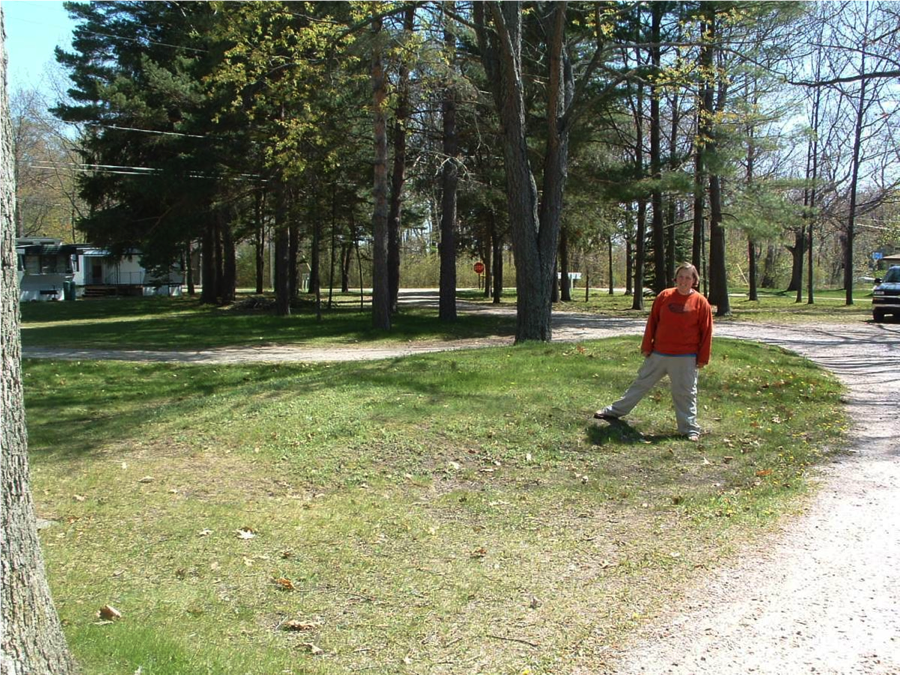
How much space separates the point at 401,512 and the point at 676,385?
3553mm

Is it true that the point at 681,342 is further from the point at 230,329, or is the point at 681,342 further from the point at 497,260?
the point at 497,260

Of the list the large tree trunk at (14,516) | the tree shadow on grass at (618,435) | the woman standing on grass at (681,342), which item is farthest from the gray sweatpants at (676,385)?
the large tree trunk at (14,516)

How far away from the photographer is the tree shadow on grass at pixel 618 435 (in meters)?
8.05

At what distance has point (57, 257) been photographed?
4391 cm

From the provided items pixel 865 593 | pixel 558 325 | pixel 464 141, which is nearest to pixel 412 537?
pixel 865 593

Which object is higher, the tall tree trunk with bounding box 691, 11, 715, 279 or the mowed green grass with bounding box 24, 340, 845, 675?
the tall tree trunk with bounding box 691, 11, 715, 279

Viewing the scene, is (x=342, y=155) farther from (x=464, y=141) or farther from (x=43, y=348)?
(x=43, y=348)

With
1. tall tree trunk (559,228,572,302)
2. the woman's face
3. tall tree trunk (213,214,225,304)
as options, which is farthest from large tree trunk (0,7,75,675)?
tall tree trunk (559,228,572,302)

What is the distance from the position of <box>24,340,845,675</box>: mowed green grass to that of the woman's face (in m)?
1.58

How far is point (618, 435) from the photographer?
26.9 ft

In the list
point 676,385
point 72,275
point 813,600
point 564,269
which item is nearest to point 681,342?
point 676,385

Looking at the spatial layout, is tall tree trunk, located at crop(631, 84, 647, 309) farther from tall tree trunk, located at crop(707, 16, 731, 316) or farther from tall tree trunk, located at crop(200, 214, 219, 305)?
tall tree trunk, located at crop(200, 214, 219, 305)

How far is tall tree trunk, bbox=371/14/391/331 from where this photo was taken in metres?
17.9

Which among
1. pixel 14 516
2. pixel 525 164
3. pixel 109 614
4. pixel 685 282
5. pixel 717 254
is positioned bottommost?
pixel 109 614
